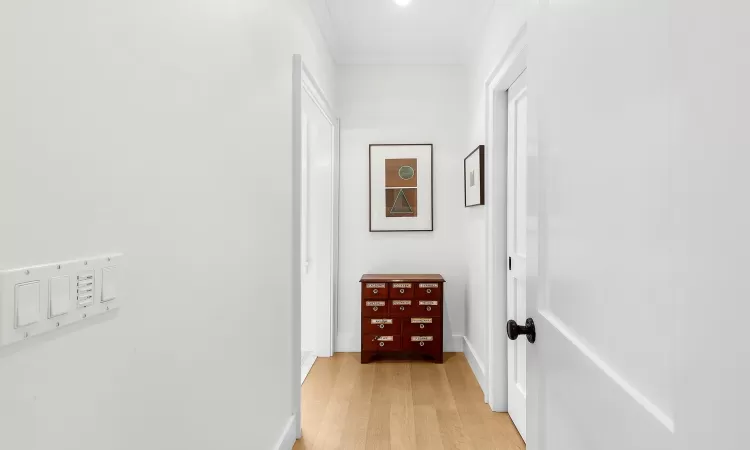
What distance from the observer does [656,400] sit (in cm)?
58

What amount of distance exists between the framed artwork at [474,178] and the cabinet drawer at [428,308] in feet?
2.75

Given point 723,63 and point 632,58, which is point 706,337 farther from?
point 632,58

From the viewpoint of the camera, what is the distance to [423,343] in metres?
3.52

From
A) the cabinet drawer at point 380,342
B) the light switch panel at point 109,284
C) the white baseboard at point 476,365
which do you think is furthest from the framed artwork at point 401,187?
the light switch panel at point 109,284

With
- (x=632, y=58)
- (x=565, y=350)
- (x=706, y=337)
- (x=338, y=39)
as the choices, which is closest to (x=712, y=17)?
(x=632, y=58)

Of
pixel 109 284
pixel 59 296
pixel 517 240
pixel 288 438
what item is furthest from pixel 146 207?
pixel 517 240

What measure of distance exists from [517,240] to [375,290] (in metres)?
1.41

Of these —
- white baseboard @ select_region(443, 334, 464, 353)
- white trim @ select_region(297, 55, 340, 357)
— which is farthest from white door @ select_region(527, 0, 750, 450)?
white baseboard @ select_region(443, 334, 464, 353)

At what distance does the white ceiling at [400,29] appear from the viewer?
286cm

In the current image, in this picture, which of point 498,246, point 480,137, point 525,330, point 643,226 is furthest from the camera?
point 480,137

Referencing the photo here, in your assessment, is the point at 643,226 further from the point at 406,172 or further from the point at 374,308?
the point at 406,172

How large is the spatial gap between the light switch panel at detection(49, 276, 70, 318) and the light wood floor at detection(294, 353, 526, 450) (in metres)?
1.82

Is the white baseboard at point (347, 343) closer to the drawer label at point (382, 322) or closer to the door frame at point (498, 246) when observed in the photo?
the drawer label at point (382, 322)

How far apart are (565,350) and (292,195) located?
5.39ft
